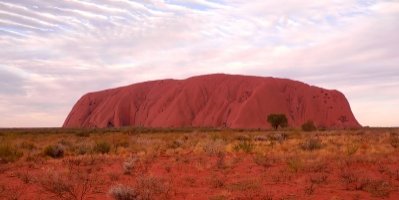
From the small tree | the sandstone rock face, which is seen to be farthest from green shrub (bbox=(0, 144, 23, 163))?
the sandstone rock face

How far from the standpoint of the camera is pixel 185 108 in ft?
312

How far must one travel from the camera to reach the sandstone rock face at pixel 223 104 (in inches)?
3440

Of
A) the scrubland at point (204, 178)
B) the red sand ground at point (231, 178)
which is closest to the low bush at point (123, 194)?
the scrubland at point (204, 178)

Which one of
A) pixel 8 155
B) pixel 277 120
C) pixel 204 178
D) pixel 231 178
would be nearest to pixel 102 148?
pixel 8 155

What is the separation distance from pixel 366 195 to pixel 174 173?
5.65 meters

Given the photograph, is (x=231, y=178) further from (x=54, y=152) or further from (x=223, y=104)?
(x=223, y=104)

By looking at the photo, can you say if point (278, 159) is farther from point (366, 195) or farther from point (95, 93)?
point (95, 93)

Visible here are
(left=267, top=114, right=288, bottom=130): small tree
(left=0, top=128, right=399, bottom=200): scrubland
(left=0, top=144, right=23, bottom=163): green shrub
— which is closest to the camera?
(left=0, top=128, right=399, bottom=200): scrubland

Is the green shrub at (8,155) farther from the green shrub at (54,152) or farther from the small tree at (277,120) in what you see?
the small tree at (277,120)

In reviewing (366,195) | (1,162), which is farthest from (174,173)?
(1,162)

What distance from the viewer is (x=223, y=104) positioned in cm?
9388

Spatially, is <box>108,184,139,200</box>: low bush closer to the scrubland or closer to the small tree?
the scrubland

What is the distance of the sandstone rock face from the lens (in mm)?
87375

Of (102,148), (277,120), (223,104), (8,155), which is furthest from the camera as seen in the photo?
(223,104)
